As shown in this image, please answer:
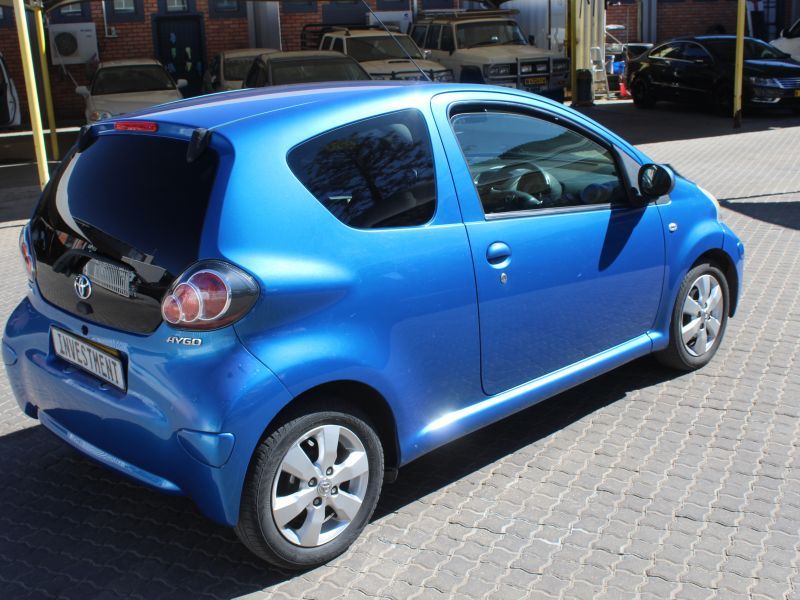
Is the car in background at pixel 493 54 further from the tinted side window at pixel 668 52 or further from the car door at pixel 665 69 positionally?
the tinted side window at pixel 668 52

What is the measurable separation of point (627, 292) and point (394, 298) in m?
1.60

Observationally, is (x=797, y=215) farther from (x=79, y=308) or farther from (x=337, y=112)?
(x=79, y=308)

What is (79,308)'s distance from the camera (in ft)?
11.8

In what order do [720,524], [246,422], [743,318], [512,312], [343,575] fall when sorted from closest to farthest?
[246,422] → [343,575] → [720,524] → [512,312] → [743,318]

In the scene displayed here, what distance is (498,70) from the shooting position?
64.0 feet

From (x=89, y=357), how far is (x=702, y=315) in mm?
3356

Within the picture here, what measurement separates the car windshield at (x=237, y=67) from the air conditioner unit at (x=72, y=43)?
15.7 feet

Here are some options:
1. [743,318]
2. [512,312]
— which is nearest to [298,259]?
[512,312]

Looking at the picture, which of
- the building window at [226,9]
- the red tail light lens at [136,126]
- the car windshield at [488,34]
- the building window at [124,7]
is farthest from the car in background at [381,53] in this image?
the red tail light lens at [136,126]

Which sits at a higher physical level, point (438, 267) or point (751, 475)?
point (438, 267)

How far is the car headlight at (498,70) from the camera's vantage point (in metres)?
19.5

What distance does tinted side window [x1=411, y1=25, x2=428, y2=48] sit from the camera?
22.3m

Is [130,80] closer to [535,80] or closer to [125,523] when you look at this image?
[535,80]

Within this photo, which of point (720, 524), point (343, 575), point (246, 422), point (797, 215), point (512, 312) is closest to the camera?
point (246, 422)
